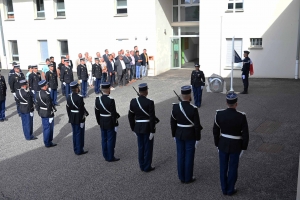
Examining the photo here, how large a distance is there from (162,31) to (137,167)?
50.5 feet

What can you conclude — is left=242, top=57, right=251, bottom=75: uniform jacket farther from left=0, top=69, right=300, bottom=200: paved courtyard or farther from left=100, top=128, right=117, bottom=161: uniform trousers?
left=100, top=128, right=117, bottom=161: uniform trousers

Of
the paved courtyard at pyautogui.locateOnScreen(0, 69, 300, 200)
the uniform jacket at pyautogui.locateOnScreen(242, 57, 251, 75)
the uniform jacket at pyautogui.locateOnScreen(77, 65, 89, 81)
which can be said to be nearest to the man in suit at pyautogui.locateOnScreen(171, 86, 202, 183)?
the paved courtyard at pyautogui.locateOnScreen(0, 69, 300, 200)

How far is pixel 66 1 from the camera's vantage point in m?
22.7

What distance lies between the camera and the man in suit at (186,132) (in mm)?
6496

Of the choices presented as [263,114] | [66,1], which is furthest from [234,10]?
[66,1]

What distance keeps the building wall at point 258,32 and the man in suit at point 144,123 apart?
42.4 ft

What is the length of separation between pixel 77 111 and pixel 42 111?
1331 millimetres

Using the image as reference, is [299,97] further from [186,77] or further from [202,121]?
[186,77]

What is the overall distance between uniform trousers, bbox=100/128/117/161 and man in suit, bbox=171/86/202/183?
1800 mm

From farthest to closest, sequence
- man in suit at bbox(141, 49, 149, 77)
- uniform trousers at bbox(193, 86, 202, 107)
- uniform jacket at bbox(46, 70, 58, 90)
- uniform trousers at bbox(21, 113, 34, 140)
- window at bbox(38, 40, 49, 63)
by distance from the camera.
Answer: window at bbox(38, 40, 49, 63) < man in suit at bbox(141, 49, 149, 77) < uniform jacket at bbox(46, 70, 58, 90) < uniform trousers at bbox(193, 86, 202, 107) < uniform trousers at bbox(21, 113, 34, 140)

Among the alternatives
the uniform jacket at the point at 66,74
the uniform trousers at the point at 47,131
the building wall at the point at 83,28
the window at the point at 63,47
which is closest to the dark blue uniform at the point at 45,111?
the uniform trousers at the point at 47,131

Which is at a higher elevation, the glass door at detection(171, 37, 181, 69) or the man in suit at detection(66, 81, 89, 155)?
the glass door at detection(171, 37, 181, 69)

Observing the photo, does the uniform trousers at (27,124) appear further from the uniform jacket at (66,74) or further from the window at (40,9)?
the window at (40,9)

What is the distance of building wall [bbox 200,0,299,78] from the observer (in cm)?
1816
